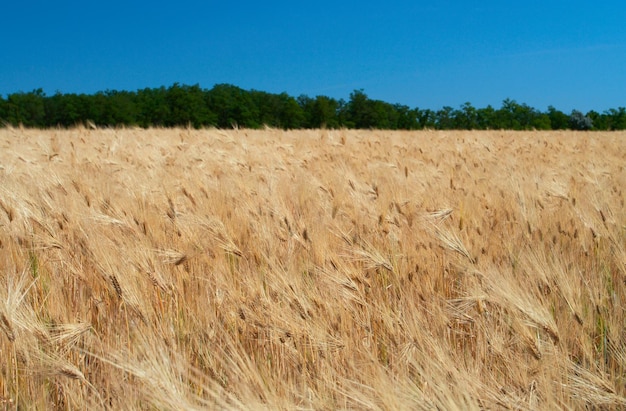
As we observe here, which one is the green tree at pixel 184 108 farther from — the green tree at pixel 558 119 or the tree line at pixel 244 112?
the green tree at pixel 558 119

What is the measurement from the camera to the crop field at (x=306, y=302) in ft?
4.50

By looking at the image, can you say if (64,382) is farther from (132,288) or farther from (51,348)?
(132,288)

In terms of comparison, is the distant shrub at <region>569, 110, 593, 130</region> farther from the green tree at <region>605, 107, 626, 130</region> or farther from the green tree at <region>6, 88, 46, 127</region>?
the green tree at <region>6, 88, 46, 127</region>

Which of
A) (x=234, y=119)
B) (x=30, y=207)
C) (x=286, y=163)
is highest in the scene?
(x=234, y=119)

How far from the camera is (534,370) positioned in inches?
58.3

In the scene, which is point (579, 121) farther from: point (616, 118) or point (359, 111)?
point (359, 111)

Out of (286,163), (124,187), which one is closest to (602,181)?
(286,163)

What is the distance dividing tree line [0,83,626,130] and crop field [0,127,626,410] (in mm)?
36754

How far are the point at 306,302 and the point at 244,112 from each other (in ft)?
150

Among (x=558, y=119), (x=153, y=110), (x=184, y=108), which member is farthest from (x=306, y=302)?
(x=558, y=119)

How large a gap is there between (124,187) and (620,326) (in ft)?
11.1

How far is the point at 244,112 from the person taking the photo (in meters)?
46.3

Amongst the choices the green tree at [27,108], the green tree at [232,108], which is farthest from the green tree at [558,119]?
the green tree at [27,108]

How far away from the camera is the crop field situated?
4.50ft
